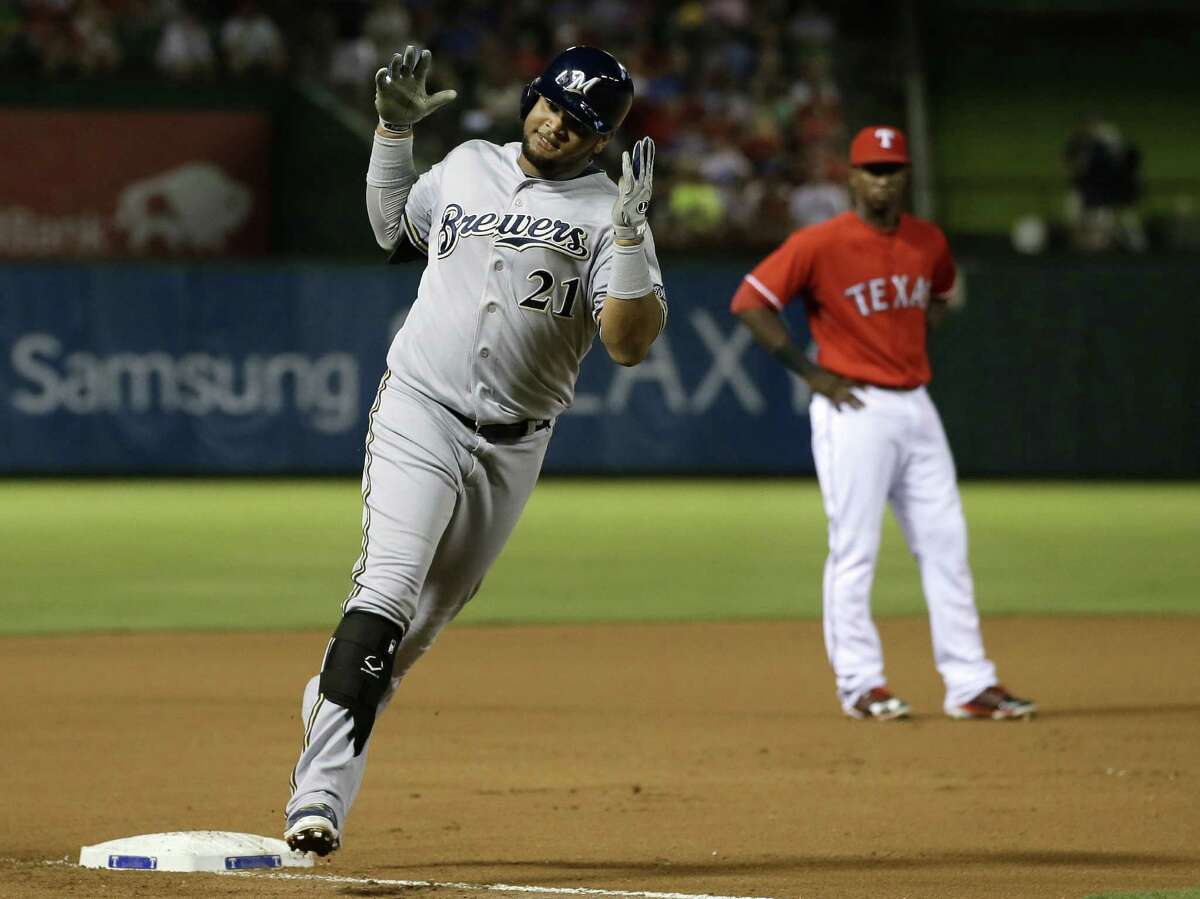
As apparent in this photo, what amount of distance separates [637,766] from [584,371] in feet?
39.7

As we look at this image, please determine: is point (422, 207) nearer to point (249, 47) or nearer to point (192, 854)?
point (192, 854)

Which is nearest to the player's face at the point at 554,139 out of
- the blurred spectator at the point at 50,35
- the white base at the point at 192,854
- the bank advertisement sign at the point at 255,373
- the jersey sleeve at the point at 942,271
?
the white base at the point at 192,854

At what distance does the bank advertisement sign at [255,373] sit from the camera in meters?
19.0

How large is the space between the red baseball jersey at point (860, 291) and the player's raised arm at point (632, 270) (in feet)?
10.7

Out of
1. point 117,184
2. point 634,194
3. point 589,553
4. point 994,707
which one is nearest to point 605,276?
point 634,194

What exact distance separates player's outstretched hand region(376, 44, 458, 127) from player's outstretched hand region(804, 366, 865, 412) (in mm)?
2943

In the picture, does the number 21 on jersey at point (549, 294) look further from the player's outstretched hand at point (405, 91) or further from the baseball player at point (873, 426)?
the baseball player at point (873, 426)

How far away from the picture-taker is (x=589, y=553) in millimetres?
14289

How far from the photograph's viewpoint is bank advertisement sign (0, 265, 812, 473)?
18953 mm

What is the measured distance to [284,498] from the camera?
1819 centimetres

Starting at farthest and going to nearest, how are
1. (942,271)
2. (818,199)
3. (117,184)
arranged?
1. (818,199)
2. (117,184)
3. (942,271)

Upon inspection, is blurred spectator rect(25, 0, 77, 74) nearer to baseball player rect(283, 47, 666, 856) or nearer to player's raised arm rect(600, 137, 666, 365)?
baseball player rect(283, 47, 666, 856)

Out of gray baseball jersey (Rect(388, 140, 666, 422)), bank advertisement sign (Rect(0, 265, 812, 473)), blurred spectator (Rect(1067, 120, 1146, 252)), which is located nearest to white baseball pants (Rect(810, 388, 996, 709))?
gray baseball jersey (Rect(388, 140, 666, 422))

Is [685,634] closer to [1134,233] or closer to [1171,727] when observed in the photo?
[1171,727]
